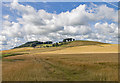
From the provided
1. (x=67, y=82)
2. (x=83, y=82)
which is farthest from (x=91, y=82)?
(x=67, y=82)

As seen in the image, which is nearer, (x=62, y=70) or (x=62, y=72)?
(x=62, y=72)

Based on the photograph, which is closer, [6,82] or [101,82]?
[101,82]

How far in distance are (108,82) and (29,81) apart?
8.78 meters

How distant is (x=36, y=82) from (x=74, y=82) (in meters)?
4.25

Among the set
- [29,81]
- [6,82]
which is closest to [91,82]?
[29,81]

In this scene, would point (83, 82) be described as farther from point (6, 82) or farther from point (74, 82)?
point (6, 82)

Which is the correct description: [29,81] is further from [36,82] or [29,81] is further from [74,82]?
[74,82]

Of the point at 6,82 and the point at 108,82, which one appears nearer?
the point at 108,82

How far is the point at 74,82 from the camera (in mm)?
11320

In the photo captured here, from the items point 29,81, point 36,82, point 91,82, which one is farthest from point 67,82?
point 29,81

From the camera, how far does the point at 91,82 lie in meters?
11.2

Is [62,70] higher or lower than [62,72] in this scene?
lower

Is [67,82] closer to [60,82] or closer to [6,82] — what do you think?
[60,82]

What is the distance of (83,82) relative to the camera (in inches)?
449
